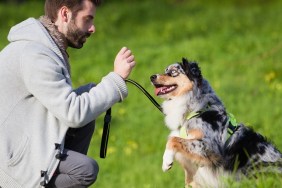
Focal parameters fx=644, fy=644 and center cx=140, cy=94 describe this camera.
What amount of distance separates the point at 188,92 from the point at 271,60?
6706 mm

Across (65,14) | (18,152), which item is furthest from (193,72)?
(18,152)

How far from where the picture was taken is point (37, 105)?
4.20m

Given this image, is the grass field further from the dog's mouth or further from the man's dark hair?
the man's dark hair

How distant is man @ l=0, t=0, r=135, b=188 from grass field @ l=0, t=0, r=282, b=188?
101cm

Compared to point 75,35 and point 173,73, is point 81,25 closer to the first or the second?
point 75,35

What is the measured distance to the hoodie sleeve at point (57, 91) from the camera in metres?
4.06

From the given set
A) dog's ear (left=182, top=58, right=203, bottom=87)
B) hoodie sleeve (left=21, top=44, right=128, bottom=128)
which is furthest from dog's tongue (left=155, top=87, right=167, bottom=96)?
hoodie sleeve (left=21, top=44, right=128, bottom=128)

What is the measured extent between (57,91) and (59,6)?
616 mm

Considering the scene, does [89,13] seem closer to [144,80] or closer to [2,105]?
[2,105]

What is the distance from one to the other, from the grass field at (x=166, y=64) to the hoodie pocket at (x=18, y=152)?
133 centimetres

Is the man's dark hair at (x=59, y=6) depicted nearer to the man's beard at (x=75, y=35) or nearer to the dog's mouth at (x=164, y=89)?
the man's beard at (x=75, y=35)

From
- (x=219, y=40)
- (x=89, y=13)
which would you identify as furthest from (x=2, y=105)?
(x=219, y=40)

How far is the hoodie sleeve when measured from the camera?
4.06m

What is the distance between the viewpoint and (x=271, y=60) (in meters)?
11.5
